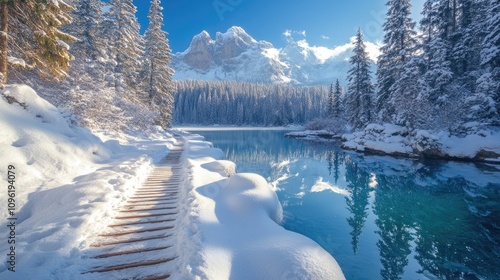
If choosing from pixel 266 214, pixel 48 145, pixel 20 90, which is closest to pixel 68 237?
pixel 266 214

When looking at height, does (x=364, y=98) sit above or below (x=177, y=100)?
below

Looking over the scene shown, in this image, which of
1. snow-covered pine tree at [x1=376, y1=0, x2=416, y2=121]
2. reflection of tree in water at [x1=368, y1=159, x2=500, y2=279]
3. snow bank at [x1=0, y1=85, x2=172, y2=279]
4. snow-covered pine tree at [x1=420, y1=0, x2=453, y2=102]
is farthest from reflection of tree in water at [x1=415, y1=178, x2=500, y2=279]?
snow-covered pine tree at [x1=376, y1=0, x2=416, y2=121]

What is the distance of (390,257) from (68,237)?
26.4 ft

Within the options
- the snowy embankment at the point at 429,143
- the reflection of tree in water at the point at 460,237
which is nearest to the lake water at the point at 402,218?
the reflection of tree in water at the point at 460,237

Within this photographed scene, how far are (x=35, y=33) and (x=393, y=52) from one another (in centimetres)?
3323

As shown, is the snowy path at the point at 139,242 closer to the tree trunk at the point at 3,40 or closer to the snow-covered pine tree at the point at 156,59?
the tree trunk at the point at 3,40

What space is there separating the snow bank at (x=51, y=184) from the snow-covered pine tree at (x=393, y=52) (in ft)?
93.1

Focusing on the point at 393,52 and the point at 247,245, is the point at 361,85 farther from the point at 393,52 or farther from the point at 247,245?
the point at 247,245

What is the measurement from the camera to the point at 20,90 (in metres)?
8.30

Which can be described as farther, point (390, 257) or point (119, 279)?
point (390, 257)

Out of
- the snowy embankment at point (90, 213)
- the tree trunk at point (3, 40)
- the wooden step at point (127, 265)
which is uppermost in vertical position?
the tree trunk at point (3, 40)

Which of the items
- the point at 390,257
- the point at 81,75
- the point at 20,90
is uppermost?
the point at 81,75

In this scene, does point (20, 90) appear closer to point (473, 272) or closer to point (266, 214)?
point (266, 214)

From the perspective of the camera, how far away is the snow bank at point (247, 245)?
3619mm
